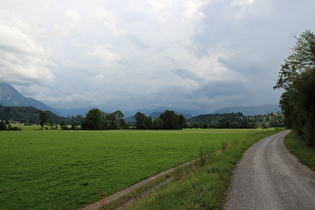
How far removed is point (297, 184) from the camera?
9.60 meters

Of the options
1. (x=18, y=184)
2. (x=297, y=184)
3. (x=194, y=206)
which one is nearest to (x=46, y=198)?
(x=18, y=184)

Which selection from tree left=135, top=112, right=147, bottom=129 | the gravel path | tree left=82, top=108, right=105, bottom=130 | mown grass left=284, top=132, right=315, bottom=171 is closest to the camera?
the gravel path

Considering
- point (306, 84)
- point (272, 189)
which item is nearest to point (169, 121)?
point (306, 84)

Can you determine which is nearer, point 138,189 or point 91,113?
point 138,189

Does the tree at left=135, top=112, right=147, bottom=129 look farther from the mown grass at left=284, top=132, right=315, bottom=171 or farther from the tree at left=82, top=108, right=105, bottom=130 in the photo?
the mown grass at left=284, top=132, right=315, bottom=171

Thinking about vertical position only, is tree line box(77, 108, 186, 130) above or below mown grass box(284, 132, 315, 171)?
above

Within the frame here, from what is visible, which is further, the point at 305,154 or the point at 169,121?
the point at 169,121

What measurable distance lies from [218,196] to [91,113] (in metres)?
136

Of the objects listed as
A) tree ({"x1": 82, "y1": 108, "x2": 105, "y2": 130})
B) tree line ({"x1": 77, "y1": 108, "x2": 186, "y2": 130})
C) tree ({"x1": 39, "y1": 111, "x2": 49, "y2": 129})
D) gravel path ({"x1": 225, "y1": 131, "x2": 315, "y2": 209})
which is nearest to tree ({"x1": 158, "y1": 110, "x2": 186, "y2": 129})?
tree line ({"x1": 77, "y1": 108, "x2": 186, "y2": 130})

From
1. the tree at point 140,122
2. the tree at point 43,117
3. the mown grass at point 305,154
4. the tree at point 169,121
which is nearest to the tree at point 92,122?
the tree at point 140,122

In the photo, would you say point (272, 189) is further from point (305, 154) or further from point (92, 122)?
point (92, 122)

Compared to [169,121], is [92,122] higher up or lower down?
lower down

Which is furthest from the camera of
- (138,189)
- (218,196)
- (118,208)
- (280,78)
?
(280,78)

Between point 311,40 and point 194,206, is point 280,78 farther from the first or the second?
point 194,206
